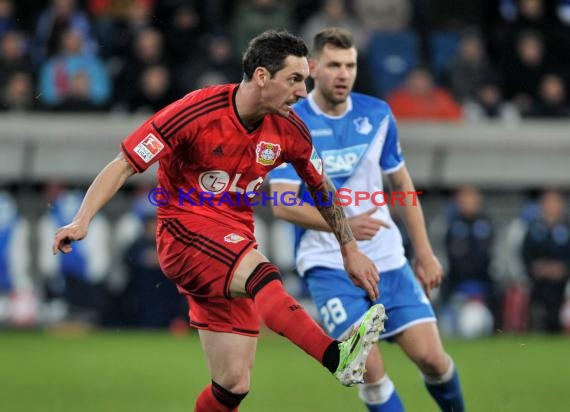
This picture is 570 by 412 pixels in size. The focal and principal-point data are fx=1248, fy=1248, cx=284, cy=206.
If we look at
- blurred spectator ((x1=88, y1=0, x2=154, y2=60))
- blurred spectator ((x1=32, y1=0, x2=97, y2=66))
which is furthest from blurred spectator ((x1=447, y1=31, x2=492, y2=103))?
blurred spectator ((x1=32, y1=0, x2=97, y2=66))

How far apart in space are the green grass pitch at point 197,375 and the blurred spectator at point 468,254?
69 cm

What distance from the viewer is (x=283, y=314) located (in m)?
6.19

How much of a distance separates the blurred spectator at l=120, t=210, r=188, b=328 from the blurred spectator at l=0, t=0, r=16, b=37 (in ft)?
11.6

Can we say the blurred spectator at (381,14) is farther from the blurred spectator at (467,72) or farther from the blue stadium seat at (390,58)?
the blurred spectator at (467,72)

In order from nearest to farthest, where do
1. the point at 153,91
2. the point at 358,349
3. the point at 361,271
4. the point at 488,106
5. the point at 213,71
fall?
the point at 358,349 < the point at 361,271 < the point at 153,91 < the point at 213,71 < the point at 488,106

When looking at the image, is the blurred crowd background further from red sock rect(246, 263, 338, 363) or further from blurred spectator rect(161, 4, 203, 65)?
red sock rect(246, 263, 338, 363)

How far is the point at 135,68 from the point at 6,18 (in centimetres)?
226

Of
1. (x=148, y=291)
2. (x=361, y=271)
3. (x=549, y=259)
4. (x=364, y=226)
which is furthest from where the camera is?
(x=148, y=291)

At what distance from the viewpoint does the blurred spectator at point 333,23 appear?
16.6 meters

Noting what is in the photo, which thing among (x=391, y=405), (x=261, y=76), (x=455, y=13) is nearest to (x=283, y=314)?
(x=261, y=76)

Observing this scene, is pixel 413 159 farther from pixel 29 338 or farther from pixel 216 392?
pixel 216 392

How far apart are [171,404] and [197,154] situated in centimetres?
361

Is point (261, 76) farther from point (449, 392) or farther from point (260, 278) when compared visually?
point (449, 392)

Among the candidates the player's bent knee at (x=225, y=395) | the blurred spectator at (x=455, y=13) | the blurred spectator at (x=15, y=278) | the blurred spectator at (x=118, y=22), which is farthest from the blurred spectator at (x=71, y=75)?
the player's bent knee at (x=225, y=395)
